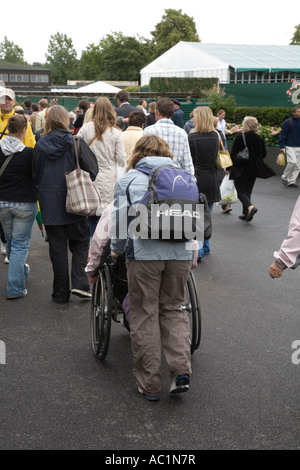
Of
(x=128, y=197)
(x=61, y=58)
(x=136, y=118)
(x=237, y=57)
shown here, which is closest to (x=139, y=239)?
(x=128, y=197)

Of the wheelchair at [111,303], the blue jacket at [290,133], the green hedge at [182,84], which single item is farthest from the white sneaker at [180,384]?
the green hedge at [182,84]

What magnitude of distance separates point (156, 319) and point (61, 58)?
386 feet

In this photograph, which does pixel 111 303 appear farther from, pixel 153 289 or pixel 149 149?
pixel 149 149

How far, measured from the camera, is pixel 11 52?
148750 millimetres

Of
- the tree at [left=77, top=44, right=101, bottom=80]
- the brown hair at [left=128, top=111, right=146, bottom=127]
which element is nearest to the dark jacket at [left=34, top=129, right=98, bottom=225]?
the brown hair at [left=128, top=111, right=146, bottom=127]

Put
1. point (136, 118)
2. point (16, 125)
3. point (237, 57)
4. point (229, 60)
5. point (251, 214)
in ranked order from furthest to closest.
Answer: point (237, 57) → point (229, 60) → point (251, 214) → point (136, 118) → point (16, 125)

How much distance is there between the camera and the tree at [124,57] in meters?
91.1

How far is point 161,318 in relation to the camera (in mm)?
4199

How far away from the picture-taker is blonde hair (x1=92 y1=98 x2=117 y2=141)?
21.8 feet

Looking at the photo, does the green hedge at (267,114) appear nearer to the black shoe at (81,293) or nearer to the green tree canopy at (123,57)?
the black shoe at (81,293)

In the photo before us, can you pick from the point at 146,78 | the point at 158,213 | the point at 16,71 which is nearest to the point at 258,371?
the point at 158,213

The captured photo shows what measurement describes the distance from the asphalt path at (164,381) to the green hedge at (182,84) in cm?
3146

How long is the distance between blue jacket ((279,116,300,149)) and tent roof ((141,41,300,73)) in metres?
25.2
